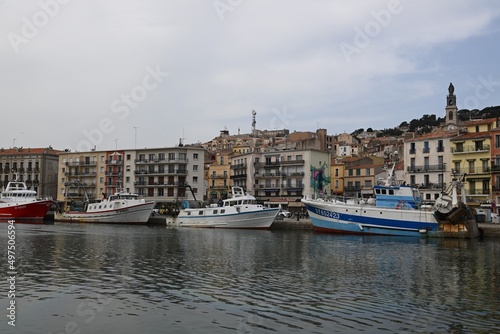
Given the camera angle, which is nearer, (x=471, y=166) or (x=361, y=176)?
(x=471, y=166)

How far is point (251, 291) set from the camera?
797 inches

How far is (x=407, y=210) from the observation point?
5162cm

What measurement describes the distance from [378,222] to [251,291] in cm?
3492

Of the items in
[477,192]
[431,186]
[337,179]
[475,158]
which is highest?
[475,158]

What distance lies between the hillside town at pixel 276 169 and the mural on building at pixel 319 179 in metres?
0.17

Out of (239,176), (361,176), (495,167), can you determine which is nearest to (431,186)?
(495,167)

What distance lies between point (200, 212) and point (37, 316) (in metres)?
53.5

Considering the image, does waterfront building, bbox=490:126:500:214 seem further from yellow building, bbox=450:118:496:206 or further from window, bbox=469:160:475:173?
window, bbox=469:160:475:173

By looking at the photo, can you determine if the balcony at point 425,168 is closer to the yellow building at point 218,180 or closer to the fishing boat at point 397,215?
the fishing boat at point 397,215

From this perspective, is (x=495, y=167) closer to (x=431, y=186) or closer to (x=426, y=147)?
(x=431, y=186)

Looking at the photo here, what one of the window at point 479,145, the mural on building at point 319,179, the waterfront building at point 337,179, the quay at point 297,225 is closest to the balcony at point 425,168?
the window at point 479,145

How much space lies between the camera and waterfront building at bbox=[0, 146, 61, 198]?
112500 millimetres

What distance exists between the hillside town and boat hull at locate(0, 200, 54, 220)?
9958 millimetres

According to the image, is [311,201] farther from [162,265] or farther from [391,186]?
[162,265]
